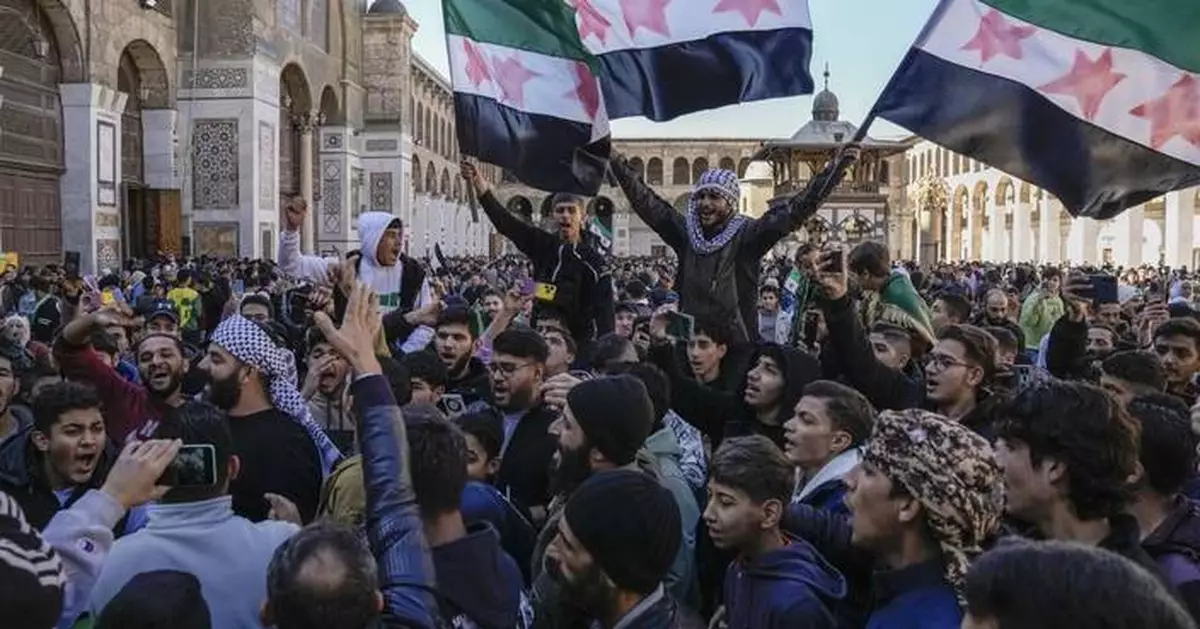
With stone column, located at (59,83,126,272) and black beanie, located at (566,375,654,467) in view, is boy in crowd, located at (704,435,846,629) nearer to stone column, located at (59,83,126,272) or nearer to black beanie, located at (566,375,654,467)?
black beanie, located at (566,375,654,467)

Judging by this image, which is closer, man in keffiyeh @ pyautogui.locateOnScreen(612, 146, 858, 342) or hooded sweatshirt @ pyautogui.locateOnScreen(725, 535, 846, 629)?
hooded sweatshirt @ pyautogui.locateOnScreen(725, 535, 846, 629)

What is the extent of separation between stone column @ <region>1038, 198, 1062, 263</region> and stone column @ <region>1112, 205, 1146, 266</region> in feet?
19.1

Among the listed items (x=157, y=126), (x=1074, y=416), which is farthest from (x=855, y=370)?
(x=157, y=126)

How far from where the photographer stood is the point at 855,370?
4.75 metres

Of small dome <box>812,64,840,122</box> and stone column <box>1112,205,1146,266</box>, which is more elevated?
small dome <box>812,64,840,122</box>

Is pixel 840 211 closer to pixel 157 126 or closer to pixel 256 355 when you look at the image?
pixel 157 126

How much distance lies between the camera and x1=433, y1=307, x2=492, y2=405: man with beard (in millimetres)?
5734

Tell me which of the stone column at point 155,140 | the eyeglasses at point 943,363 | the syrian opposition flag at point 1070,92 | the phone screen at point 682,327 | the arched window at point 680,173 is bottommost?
the eyeglasses at point 943,363

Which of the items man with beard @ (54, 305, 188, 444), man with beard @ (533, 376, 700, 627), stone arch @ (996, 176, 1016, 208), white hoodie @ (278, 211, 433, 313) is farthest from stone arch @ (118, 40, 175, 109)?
stone arch @ (996, 176, 1016, 208)

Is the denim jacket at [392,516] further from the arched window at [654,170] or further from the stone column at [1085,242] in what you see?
the arched window at [654,170]

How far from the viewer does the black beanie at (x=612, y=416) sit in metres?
3.48

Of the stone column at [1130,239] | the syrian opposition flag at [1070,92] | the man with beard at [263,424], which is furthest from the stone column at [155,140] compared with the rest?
the stone column at [1130,239]

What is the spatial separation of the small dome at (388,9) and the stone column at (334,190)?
4038mm

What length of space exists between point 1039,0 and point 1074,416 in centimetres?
243
